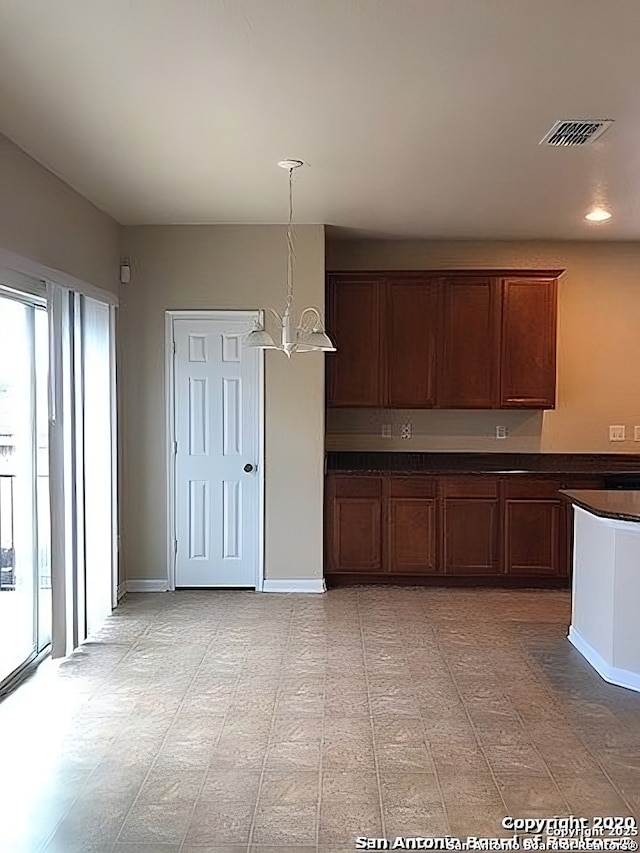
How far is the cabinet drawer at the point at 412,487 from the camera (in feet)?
20.2

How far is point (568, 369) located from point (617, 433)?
69 centimetres

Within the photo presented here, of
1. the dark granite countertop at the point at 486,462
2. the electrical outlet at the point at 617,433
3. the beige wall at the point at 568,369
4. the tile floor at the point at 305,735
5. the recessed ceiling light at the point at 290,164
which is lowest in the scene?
the tile floor at the point at 305,735

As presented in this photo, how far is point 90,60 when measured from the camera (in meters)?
2.93

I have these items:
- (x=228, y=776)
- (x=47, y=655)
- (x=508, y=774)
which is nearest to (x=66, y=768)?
(x=228, y=776)

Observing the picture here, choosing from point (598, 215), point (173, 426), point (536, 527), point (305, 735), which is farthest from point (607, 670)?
point (173, 426)

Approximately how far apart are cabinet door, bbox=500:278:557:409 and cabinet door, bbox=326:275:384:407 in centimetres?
102

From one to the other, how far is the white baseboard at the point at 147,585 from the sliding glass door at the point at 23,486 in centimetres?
144

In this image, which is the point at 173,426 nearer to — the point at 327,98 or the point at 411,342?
the point at 411,342

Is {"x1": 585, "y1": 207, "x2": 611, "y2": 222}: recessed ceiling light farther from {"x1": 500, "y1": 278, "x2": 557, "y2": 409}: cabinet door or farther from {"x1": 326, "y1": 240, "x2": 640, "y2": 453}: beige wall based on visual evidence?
{"x1": 326, "y1": 240, "x2": 640, "y2": 453}: beige wall

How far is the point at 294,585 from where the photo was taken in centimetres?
606

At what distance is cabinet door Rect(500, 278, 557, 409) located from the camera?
6.32 metres

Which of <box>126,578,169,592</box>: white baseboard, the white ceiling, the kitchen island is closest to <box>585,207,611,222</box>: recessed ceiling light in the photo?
the white ceiling

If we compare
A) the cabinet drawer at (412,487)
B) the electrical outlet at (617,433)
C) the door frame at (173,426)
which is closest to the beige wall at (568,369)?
the electrical outlet at (617,433)

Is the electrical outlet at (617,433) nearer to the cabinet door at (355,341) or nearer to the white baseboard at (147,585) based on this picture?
the cabinet door at (355,341)
